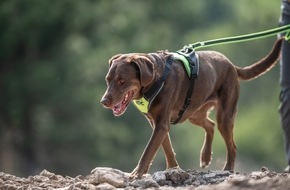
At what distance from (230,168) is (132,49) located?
2207 centimetres

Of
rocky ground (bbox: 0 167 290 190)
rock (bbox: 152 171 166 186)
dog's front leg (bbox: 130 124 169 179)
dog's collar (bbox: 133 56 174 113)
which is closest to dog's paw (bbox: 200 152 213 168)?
rocky ground (bbox: 0 167 290 190)

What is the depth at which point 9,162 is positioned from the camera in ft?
105

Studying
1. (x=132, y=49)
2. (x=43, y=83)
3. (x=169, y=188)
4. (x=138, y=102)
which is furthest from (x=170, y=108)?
(x=132, y=49)

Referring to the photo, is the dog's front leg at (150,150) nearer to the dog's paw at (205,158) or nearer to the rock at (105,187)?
the rock at (105,187)

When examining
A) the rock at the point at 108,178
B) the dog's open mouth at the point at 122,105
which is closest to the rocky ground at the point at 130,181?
the rock at the point at 108,178

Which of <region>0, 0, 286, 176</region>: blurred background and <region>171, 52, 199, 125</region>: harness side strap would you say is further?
<region>0, 0, 286, 176</region>: blurred background

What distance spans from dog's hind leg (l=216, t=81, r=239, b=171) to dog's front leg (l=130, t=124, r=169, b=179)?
1.20 m

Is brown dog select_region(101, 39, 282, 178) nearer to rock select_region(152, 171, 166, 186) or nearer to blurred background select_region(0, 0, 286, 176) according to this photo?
rock select_region(152, 171, 166, 186)

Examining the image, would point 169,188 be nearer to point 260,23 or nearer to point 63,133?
point 63,133

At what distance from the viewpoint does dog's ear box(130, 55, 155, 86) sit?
9273 millimetres

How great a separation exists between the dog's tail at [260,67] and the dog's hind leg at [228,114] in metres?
0.36

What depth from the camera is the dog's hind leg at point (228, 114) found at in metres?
10.5

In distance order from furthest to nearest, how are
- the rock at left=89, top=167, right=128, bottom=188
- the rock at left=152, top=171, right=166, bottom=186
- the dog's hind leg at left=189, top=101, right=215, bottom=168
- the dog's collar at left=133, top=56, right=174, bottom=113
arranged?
the dog's hind leg at left=189, top=101, right=215, bottom=168, the dog's collar at left=133, top=56, right=174, bottom=113, the rock at left=152, top=171, right=166, bottom=186, the rock at left=89, top=167, right=128, bottom=188

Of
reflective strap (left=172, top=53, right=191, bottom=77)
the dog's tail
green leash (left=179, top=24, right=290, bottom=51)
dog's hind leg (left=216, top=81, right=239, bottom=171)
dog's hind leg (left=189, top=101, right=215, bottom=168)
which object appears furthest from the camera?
the dog's tail
